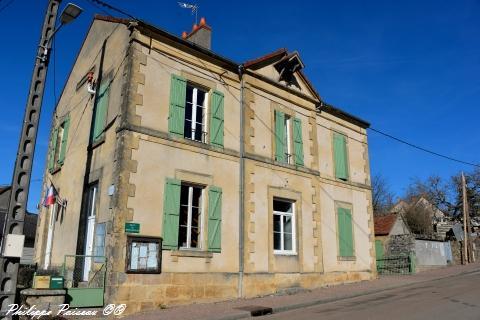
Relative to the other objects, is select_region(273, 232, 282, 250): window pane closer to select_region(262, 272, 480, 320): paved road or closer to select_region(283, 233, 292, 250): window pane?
select_region(283, 233, 292, 250): window pane

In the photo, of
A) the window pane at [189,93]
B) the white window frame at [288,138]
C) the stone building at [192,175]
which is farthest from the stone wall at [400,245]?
the window pane at [189,93]

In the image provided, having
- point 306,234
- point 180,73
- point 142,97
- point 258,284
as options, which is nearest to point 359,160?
point 306,234

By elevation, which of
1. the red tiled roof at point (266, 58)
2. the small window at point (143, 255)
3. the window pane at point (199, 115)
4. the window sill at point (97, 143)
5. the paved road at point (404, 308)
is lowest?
the paved road at point (404, 308)

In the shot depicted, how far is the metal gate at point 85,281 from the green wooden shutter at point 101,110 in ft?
11.3

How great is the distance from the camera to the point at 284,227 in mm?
13852

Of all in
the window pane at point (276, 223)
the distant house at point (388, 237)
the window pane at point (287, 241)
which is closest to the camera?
the window pane at point (276, 223)

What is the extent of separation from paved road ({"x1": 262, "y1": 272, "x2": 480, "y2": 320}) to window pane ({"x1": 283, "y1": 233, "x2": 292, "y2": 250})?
272 cm

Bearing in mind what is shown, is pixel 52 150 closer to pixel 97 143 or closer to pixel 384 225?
pixel 97 143

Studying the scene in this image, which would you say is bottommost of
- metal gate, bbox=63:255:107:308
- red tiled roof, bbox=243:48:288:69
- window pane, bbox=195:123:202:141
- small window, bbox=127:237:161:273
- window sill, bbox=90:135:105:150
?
metal gate, bbox=63:255:107:308

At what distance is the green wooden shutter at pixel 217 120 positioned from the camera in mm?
12281

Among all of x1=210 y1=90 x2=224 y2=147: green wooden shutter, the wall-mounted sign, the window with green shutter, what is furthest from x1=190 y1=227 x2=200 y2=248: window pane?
the window with green shutter

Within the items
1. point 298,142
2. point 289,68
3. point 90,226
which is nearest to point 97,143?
point 90,226

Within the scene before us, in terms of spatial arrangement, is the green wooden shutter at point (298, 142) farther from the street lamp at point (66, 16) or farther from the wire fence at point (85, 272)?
the street lamp at point (66, 16)

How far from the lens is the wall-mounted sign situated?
982cm
